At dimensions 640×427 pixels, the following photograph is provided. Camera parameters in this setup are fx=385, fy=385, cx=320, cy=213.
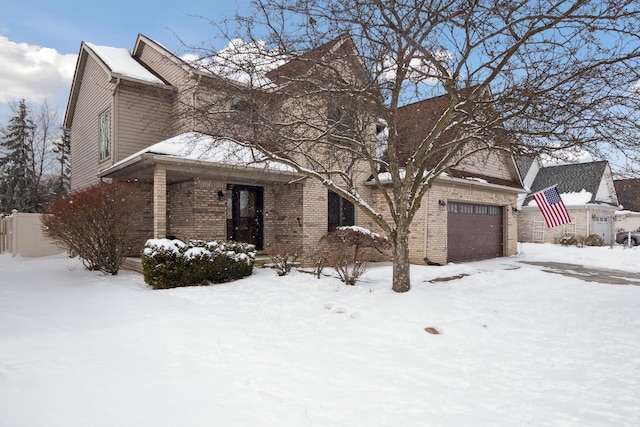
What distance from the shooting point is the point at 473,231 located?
1472 centimetres

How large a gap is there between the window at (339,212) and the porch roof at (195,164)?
189 centimetres

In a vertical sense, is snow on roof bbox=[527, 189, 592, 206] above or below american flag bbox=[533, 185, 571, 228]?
above

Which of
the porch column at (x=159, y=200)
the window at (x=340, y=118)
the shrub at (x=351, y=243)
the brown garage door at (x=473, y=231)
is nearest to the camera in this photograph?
the window at (x=340, y=118)

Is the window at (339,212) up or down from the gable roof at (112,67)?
down

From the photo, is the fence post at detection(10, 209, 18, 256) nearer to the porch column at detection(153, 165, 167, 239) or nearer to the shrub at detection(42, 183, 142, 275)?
the shrub at detection(42, 183, 142, 275)

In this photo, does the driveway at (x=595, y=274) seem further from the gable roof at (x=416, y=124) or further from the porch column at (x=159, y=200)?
the porch column at (x=159, y=200)

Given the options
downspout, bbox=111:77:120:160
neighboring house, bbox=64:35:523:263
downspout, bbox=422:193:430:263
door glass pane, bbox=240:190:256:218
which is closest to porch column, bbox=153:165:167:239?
neighboring house, bbox=64:35:523:263

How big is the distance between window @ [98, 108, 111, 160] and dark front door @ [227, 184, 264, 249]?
4.32 metres

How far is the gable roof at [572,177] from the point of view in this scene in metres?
22.7

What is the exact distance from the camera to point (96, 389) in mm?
3430

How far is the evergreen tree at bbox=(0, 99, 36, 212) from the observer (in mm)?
25000

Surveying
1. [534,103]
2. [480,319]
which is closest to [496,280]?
[480,319]

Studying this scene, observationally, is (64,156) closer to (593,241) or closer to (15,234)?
(15,234)

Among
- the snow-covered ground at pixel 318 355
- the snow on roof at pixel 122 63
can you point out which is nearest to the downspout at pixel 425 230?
the snow-covered ground at pixel 318 355
